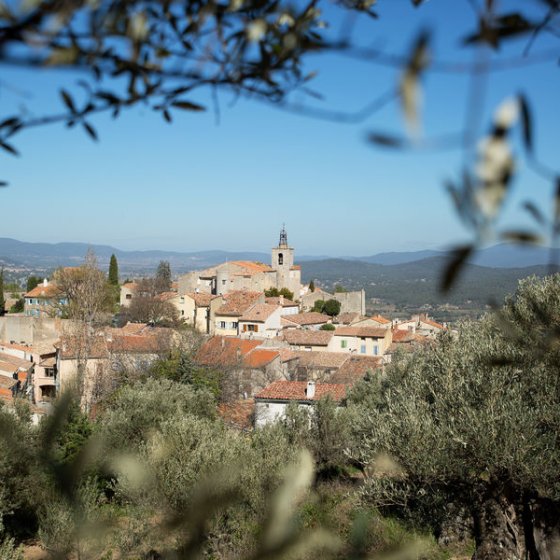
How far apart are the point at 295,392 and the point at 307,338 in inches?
659

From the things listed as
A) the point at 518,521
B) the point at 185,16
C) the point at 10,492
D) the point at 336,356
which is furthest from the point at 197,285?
the point at 185,16

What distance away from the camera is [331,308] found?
58.5m

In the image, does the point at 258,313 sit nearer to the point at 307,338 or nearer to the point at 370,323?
the point at 307,338

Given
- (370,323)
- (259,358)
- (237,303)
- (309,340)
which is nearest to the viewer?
(259,358)

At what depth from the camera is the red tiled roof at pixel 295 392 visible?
24.0 meters

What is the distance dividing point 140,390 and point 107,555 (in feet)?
26.5

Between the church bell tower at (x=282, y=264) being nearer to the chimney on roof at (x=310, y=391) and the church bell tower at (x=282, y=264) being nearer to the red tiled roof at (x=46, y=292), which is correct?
the red tiled roof at (x=46, y=292)

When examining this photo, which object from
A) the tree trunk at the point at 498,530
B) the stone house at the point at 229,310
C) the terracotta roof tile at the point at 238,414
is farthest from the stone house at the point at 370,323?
the tree trunk at the point at 498,530

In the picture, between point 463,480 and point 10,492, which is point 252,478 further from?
point 10,492

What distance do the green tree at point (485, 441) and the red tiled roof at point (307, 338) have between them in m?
27.2

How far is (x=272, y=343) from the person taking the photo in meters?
38.2

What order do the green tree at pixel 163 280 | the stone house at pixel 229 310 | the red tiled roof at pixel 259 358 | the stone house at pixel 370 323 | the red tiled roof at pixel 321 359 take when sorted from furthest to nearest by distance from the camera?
the green tree at pixel 163 280 → the stone house at pixel 370 323 → the stone house at pixel 229 310 → the red tiled roof at pixel 321 359 → the red tiled roof at pixel 259 358

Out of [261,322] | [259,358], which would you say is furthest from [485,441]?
[261,322]

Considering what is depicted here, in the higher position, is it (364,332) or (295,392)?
(364,332)
